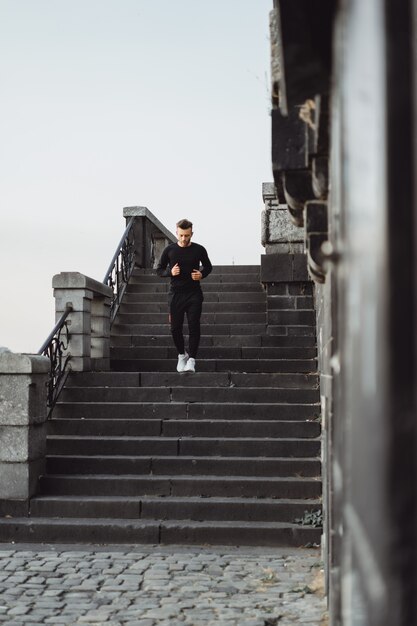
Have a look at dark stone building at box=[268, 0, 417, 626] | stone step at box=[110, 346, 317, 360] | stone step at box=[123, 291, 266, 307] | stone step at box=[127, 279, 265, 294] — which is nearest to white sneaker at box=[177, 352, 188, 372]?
stone step at box=[110, 346, 317, 360]

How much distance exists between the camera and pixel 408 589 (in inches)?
58.6

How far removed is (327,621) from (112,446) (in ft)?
15.0

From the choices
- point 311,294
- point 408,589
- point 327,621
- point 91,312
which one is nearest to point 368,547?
point 408,589

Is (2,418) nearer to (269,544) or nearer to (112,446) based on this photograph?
(112,446)

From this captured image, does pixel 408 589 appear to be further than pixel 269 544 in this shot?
No

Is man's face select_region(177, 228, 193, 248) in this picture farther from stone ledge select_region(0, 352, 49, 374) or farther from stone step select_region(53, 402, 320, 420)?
stone ledge select_region(0, 352, 49, 374)

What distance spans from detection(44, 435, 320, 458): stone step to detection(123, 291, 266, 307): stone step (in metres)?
5.30

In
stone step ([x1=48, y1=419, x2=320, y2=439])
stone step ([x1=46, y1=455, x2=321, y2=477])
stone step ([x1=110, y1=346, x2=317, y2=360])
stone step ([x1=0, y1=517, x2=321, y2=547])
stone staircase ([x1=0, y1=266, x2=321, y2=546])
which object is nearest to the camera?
stone step ([x1=0, y1=517, x2=321, y2=547])

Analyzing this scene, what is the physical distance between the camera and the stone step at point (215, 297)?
603 inches

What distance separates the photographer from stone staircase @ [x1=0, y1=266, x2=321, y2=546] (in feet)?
28.4

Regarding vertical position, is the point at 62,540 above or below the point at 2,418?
below

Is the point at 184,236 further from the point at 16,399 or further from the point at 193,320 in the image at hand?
the point at 16,399

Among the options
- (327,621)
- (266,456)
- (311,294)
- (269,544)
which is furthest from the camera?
(311,294)

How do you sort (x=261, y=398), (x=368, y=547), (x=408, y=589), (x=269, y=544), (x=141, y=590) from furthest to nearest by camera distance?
(x=261, y=398)
(x=269, y=544)
(x=141, y=590)
(x=368, y=547)
(x=408, y=589)
